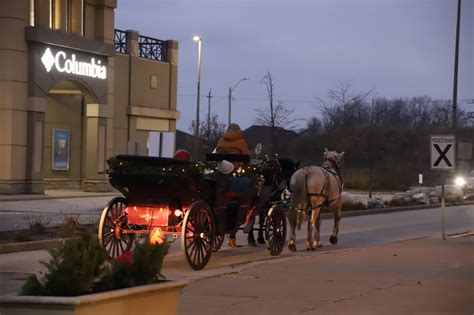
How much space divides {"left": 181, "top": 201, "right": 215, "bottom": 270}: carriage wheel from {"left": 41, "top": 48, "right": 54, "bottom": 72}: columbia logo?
20.9m

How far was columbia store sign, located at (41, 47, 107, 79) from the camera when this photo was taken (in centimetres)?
3375

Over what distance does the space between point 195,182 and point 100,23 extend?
25.0 m

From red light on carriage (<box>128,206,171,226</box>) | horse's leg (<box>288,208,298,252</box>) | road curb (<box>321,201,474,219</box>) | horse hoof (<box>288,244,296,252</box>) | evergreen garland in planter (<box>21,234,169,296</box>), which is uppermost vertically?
evergreen garland in planter (<box>21,234,169,296</box>)

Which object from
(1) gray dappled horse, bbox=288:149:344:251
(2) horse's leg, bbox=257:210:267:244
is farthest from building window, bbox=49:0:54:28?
(1) gray dappled horse, bbox=288:149:344:251

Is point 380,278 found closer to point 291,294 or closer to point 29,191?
point 291,294

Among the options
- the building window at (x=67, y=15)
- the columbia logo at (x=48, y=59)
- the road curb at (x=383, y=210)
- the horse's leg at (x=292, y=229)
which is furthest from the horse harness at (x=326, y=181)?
the building window at (x=67, y=15)

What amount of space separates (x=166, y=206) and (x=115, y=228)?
1060 mm

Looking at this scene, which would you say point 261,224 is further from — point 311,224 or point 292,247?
point 311,224

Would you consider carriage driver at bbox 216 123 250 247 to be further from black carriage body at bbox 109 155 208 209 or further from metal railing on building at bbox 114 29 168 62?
metal railing on building at bbox 114 29 168 62

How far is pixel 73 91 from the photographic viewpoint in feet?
127

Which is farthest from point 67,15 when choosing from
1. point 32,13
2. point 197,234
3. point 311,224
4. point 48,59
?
point 197,234

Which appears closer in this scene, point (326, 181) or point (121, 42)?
point (326, 181)

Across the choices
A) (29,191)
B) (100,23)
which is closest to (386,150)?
(100,23)

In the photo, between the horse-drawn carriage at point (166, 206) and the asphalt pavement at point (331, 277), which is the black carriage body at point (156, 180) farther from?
the asphalt pavement at point (331, 277)
